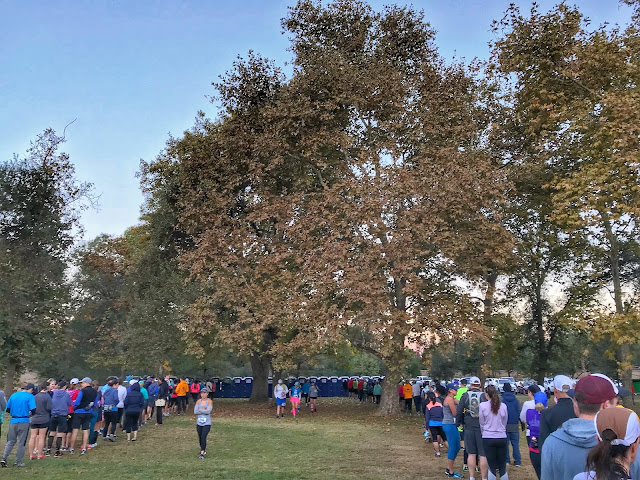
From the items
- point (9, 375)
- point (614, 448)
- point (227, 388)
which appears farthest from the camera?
point (227, 388)

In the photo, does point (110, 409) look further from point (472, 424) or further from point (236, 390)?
point (236, 390)

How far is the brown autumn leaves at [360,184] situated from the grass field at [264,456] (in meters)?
4.49

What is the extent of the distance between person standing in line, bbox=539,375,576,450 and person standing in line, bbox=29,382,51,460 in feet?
34.8

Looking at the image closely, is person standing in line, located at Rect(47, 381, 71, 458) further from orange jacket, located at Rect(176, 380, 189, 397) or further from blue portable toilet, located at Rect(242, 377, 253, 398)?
blue portable toilet, located at Rect(242, 377, 253, 398)

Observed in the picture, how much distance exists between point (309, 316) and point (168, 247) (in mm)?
13337

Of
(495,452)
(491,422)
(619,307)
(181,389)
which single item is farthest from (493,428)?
(181,389)

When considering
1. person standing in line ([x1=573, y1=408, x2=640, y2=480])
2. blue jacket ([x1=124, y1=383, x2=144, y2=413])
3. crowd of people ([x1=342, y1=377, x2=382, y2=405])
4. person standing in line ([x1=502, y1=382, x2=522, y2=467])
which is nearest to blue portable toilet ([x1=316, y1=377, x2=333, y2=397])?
crowd of people ([x1=342, y1=377, x2=382, y2=405])

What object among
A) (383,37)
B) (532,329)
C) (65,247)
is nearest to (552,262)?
(532,329)

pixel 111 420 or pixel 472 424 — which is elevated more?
pixel 472 424

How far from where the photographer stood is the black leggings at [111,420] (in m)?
15.9

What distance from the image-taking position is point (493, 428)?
27.6ft

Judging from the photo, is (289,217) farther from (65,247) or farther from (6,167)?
(6,167)

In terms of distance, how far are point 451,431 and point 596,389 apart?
7851 millimetres

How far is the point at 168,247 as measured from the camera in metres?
32.5
